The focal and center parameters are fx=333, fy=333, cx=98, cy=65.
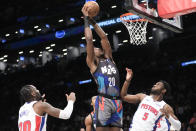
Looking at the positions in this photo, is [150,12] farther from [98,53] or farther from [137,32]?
[98,53]

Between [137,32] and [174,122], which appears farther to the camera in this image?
[137,32]

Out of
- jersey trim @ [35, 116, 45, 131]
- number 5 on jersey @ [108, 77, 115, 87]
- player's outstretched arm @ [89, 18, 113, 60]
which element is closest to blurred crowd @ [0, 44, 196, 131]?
player's outstretched arm @ [89, 18, 113, 60]

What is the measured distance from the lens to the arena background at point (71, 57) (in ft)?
52.4

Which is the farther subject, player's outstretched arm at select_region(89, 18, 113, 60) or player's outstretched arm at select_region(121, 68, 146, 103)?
player's outstretched arm at select_region(121, 68, 146, 103)

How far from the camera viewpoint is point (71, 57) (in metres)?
19.3

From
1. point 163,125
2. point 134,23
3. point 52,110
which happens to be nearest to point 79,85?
point 134,23

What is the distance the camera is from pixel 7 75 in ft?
67.2

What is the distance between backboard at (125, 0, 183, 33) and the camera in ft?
19.4

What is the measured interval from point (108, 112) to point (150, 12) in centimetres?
282

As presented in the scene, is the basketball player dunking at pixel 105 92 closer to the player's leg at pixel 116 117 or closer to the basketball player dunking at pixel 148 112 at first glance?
Result: the player's leg at pixel 116 117

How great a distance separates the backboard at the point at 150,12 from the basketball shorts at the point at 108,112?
208cm

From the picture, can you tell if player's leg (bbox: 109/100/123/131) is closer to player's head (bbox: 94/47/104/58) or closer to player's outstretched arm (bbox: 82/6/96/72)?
player's outstretched arm (bbox: 82/6/96/72)

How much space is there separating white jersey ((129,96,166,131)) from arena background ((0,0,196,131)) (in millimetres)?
7987

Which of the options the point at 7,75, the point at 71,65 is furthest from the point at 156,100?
the point at 7,75
